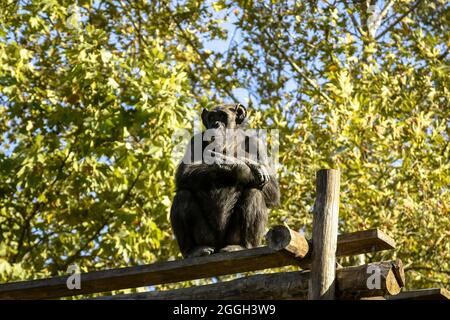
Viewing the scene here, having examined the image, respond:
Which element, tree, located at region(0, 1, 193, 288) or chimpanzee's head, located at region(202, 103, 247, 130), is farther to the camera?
tree, located at region(0, 1, 193, 288)

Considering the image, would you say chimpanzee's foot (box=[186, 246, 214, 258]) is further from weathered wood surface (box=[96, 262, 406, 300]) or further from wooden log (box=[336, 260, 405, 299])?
wooden log (box=[336, 260, 405, 299])

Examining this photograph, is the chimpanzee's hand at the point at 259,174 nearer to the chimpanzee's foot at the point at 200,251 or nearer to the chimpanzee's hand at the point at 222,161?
the chimpanzee's hand at the point at 222,161

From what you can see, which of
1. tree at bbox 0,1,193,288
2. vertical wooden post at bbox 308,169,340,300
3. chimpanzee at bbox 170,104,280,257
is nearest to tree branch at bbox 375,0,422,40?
tree at bbox 0,1,193,288

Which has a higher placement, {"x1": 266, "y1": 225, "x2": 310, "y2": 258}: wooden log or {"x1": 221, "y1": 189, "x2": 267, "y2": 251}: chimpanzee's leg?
{"x1": 221, "y1": 189, "x2": 267, "y2": 251}: chimpanzee's leg

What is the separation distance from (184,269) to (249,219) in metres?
1.67

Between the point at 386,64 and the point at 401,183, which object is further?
the point at 386,64

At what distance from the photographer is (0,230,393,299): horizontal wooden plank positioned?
7660 millimetres

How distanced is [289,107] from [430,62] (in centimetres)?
270

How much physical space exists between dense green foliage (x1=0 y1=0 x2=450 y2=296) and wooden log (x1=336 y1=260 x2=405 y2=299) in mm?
6842
